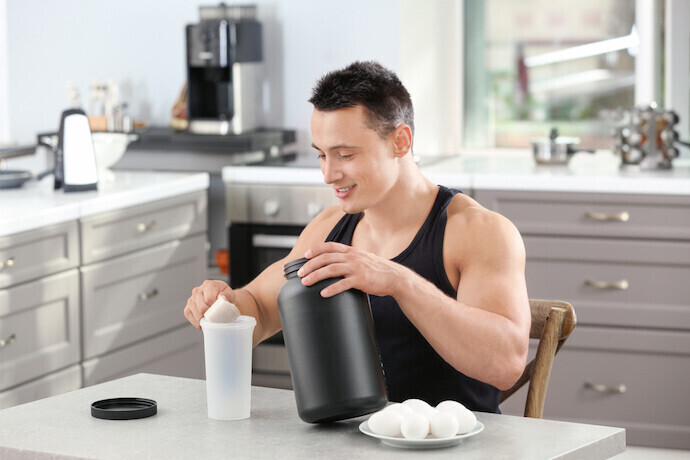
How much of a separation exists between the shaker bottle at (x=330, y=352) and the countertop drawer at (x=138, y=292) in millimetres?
1969

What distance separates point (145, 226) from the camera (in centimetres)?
374

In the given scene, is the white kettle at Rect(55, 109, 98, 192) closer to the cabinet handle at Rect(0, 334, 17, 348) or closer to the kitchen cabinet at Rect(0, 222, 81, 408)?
the kitchen cabinet at Rect(0, 222, 81, 408)

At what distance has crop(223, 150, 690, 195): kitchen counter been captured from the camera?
375 cm

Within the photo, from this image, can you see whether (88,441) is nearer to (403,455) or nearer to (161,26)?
(403,455)

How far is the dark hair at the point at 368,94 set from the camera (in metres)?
1.97

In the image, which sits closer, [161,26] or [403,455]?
[403,455]

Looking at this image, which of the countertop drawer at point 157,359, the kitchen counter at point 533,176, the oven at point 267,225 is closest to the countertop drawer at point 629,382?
the kitchen counter at point 533,176

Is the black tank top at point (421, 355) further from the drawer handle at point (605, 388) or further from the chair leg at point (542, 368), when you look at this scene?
the drawer handle at point (605, 388)

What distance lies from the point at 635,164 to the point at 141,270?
1.79 meters

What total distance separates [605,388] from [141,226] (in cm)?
168

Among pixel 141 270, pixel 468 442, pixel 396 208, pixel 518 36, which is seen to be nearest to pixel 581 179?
pixel 518 36

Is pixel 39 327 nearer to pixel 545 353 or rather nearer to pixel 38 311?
pixel 38 311

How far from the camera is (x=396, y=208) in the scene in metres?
2.13

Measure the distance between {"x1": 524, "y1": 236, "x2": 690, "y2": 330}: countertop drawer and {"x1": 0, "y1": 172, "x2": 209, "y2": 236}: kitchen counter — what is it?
1.26m
